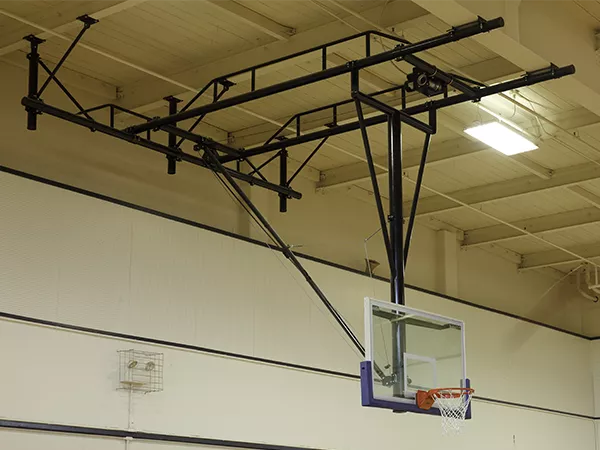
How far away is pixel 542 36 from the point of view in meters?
10.4

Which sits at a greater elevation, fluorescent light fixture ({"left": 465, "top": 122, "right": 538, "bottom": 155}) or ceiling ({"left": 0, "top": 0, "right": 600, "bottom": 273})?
ceiling ({"left": 0, "top": 0, "right": 600, "bottom": 273})

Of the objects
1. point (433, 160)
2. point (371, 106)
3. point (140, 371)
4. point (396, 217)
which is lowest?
point (140, 371)

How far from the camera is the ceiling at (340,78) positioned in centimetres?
1074

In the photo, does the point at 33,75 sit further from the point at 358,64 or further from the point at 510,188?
the point at 510,188

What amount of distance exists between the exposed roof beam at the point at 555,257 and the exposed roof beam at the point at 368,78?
829 centimetres

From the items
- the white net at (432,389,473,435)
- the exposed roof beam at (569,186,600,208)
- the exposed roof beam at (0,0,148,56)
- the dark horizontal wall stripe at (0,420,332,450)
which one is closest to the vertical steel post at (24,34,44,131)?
the exposed roof beam at (0,0,148,56)

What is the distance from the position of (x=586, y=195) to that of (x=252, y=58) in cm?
700

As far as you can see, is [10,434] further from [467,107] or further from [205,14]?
[467,107]

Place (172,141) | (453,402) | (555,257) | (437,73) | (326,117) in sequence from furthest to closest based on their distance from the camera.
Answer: (555,257) < (326,117) < (172,141) < (453,402) < (437,73)

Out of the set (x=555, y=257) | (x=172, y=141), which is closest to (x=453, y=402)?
(x=172, y=141)

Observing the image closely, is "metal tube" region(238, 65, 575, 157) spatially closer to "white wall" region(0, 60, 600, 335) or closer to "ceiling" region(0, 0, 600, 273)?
"ceiling" region(0, 0, 600, 273)

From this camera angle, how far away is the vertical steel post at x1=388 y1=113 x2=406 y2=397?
31.9 feet

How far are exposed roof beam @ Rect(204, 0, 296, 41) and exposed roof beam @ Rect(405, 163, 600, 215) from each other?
595 cm

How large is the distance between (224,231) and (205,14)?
3286 millimetres
